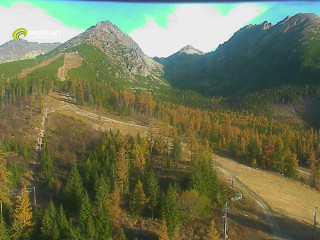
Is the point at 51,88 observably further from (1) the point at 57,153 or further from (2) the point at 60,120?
(1) the point at 57,153

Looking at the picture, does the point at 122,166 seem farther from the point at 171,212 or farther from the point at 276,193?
the point at 276,193

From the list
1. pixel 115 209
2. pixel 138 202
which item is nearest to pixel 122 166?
pixel 138 202

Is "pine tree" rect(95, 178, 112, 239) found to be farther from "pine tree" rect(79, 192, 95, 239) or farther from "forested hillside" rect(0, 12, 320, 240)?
"pine tree" rect(79, 192, 95, 239)

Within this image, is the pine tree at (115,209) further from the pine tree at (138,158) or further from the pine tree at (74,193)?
the pine tree at (138,158)

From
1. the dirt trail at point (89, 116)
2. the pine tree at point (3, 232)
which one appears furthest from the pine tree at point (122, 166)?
the dirt trail at point (89, 116)

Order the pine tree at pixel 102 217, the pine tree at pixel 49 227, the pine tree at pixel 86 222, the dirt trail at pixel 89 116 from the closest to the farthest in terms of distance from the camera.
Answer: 1. the pine tree at pixel 49 227
2. the pine tree at pixel 86 222
3. the pine tree at pixel 102 217
4. the dirt trail at pixel 89 116

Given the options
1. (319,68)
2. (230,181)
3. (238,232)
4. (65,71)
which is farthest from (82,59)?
(238,232)

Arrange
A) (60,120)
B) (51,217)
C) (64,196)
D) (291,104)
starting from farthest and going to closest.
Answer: (291,104)
(60,120)
(64,196)
(51,217)
